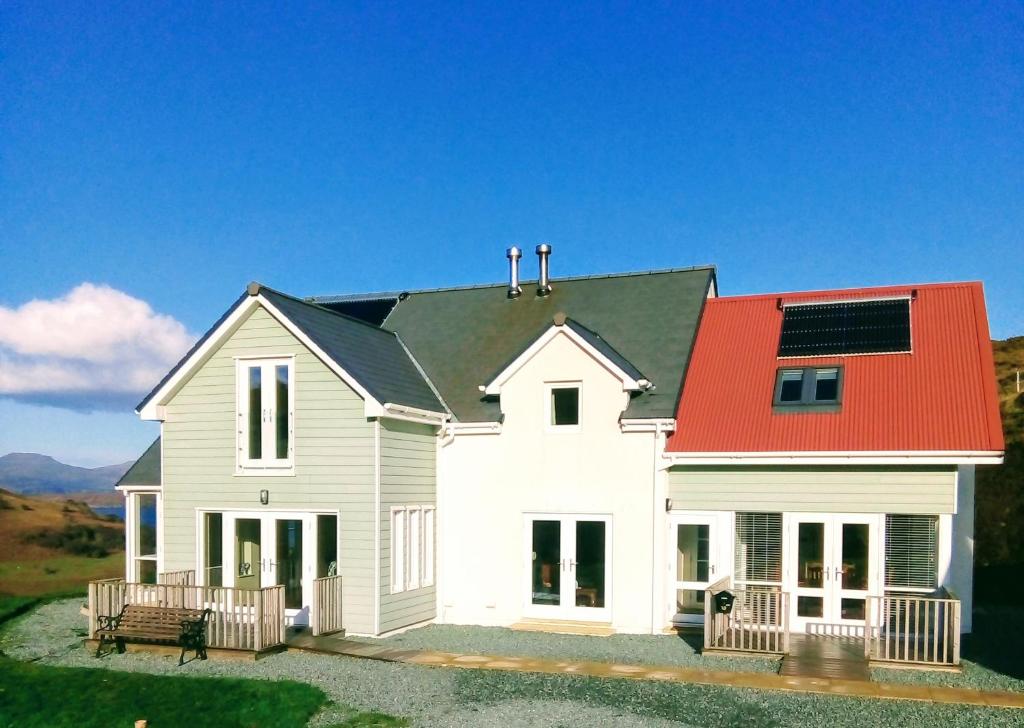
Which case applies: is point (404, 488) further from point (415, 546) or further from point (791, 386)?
point (791, 386)

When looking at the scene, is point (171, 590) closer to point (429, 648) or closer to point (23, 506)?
point (429, 648)

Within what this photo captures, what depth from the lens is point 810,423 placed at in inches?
701

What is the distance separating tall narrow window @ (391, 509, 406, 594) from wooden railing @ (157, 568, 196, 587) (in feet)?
13.3

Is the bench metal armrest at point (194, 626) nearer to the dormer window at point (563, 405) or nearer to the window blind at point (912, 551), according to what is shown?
the dormer window at point (563, 405)

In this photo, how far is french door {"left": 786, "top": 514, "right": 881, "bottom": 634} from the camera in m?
16.8

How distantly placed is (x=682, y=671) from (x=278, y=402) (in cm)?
934

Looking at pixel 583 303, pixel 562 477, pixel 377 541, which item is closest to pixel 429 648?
pixel 377 541

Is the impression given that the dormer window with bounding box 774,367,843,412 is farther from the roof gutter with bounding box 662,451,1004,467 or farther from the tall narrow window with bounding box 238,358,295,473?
the tall narrow window with bounding box 238,358,295,473

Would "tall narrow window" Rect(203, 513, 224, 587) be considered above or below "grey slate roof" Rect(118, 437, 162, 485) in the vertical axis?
below

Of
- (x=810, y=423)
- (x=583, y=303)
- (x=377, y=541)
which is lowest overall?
(x=377, y=541)

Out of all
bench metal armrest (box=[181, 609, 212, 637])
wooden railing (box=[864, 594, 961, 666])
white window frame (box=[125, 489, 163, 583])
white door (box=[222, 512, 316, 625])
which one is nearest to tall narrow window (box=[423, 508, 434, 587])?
white door (box=[222, 512, 316, 625])

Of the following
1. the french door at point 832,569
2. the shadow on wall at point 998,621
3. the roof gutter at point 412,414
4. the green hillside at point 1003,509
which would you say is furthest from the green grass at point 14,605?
the green hillside at point 1003,509

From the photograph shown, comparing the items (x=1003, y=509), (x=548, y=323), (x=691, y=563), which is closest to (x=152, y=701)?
(x=691, y=563)

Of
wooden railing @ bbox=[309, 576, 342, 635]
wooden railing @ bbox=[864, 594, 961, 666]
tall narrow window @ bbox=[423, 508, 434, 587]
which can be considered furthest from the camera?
tall narrow window @ bbox=[423, 508, 434, 587]
